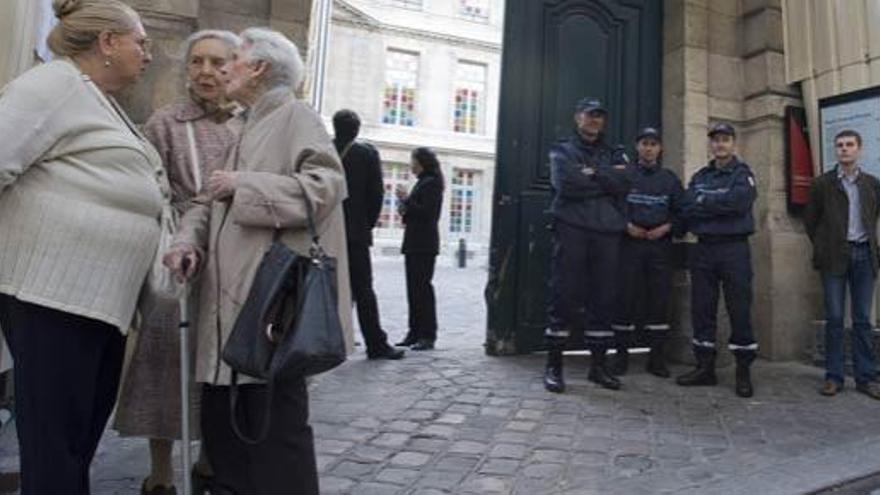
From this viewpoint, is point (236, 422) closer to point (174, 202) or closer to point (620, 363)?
point (174, 202)

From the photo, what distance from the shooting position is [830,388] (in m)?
5.04

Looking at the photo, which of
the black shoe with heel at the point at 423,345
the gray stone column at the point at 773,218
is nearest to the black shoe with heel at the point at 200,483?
the black shoe with heel at the point at 423,345

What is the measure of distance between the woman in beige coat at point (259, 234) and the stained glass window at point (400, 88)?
112 ft

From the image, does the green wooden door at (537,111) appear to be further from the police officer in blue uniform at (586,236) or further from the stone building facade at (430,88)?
the stone building facade at (430,88)

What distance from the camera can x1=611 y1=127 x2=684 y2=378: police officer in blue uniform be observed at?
5477mm

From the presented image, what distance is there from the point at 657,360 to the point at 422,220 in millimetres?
2390

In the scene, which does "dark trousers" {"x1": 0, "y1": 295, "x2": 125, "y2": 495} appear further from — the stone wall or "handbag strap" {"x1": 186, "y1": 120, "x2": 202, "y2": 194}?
the stone wall

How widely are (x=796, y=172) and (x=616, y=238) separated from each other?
221 cm

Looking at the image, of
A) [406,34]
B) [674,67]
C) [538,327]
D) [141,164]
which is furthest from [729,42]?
[406,34]

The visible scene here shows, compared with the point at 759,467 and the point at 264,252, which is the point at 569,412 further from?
the point at 264,252

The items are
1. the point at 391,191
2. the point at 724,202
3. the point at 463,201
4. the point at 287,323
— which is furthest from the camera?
the point at 463,201

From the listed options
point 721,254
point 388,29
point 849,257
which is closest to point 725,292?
point 721,254

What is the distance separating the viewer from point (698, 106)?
20.7ft

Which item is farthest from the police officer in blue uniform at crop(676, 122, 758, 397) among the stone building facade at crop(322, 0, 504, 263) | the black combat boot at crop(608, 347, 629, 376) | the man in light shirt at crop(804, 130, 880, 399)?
the stone building facade at crop(322, 0, 504, 263)
